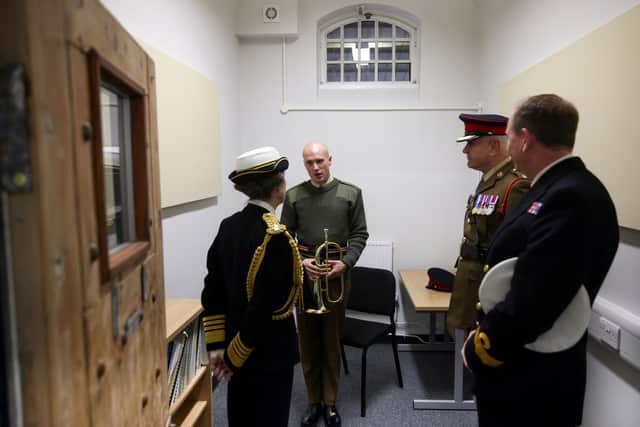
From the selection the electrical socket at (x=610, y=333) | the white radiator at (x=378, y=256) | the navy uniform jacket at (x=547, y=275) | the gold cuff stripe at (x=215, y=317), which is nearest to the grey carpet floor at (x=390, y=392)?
the white radiator at (x=378, y=256)

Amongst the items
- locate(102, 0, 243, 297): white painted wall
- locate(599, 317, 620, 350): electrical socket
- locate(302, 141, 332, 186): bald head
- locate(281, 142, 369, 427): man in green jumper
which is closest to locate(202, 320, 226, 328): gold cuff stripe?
locate(102, 0, 243, 297): white painted wall

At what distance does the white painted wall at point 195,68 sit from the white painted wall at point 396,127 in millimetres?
321

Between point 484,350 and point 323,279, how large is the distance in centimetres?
127

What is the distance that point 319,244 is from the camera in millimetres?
2570

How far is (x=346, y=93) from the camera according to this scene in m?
3.68

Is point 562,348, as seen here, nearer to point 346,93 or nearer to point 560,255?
point 560,255

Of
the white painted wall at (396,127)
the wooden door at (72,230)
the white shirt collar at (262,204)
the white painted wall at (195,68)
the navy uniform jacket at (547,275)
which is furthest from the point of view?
the white painted wall at (396,127)

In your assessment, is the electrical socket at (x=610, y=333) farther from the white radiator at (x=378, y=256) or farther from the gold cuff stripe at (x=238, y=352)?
the white radiator at (x=378, y=256)

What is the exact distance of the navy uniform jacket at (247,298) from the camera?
1493mm

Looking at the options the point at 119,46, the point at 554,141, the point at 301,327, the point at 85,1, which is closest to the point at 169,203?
the point at 301,327

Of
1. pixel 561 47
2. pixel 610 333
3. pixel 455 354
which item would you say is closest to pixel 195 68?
pixel 561 47

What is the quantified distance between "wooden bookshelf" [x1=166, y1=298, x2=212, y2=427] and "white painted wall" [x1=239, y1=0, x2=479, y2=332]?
74.3 inches

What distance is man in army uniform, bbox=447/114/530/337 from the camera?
1.91 meters

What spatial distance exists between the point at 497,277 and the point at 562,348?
0.28 m
